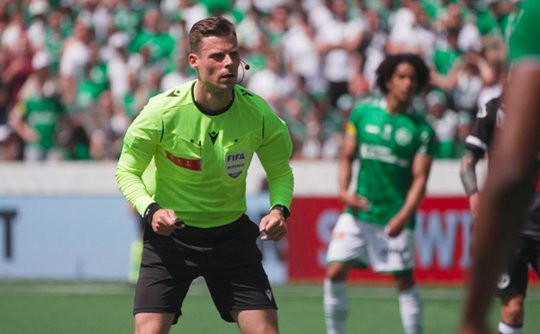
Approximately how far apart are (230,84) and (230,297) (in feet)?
3.67

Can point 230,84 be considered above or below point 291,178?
above

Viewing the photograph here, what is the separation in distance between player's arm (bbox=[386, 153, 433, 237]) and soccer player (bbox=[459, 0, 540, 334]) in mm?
6222

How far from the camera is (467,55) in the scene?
17.5 metres

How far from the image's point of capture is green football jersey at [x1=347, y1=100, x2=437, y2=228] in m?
9.71

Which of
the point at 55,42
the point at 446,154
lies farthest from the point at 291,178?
the point at 55,42

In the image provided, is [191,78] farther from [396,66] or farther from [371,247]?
[371,247]

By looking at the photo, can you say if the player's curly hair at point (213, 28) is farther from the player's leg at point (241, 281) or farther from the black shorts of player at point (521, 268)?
the black shorts of player at point (521, 268)

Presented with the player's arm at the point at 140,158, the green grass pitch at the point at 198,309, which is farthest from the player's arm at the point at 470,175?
the green grass pitch at the point at 198,309

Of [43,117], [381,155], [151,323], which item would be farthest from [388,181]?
[43,117]

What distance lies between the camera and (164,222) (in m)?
6.15

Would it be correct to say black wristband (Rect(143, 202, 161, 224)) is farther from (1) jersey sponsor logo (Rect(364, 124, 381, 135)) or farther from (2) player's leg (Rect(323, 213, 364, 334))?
(1) jersey sponsor logo (Rect(364, 124, 381, 135))

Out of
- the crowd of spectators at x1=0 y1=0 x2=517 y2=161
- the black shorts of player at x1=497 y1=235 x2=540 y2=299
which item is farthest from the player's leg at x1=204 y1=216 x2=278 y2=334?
the crowd of spectators at x1=0 y1=0 x2=517 y2=161

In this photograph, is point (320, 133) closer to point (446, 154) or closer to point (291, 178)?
point (446, 154)

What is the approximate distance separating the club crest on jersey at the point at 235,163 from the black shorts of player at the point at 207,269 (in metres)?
0.28
